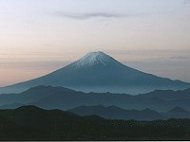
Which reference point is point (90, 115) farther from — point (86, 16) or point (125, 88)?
point (86, 16)

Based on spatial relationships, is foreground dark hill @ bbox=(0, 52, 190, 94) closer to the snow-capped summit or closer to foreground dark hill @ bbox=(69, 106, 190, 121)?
the snow-capped summit

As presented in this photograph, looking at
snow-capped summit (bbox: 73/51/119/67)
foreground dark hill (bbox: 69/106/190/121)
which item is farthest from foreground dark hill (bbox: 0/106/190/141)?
snow-capped summit (bbox: 73/51/119/67)

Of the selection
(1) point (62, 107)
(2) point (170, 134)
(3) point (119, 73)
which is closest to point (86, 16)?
(3) point (119, 73)

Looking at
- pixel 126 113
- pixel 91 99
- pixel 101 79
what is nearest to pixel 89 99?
pixel 91 99

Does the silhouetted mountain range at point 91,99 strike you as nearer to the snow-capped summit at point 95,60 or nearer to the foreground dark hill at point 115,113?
the foreground dark hill at point 115,113

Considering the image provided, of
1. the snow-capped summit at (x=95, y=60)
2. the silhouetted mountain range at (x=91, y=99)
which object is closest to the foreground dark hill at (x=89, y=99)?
the silhouetted mountain range at (x=91, y=99)

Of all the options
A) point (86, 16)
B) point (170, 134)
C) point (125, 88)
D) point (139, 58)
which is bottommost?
point (170, 134)
